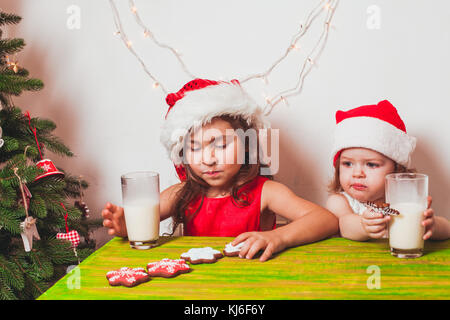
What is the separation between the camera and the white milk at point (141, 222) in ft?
3.30

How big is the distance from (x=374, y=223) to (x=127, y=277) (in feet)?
1.76

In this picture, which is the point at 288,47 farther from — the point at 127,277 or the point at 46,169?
the point at 127,277

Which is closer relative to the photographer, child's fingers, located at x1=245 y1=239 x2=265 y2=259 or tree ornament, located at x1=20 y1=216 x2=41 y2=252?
child's fingers, located at x1=245 y1=239 x2=265 y2=259

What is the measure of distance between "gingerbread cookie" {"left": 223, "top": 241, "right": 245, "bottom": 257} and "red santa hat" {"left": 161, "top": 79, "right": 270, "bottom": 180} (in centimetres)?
43

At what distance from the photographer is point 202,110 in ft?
4.06

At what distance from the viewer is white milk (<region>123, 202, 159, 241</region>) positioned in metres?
1.01

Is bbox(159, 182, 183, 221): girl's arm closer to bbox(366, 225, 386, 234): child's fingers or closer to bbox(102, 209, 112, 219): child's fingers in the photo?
bbox(102, 209, 112, 219): child's fingers

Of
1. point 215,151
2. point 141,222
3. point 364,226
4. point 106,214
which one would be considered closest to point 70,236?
point 106,214

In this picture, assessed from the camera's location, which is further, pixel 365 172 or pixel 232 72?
pixel 232 72

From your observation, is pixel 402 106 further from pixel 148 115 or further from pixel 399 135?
pixel 148 115

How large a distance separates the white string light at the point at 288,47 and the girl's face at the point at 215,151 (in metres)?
0.36

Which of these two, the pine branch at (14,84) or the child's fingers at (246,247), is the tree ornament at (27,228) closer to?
the pine branch at (14,84)

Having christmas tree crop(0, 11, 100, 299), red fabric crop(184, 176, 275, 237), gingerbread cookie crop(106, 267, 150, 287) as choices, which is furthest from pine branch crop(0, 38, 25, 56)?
gingerbread cookie crop(106, 267, 150, 287)

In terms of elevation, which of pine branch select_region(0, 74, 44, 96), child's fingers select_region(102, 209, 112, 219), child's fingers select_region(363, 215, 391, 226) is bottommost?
child's fingers select_region(102, 209, 112, 219)
